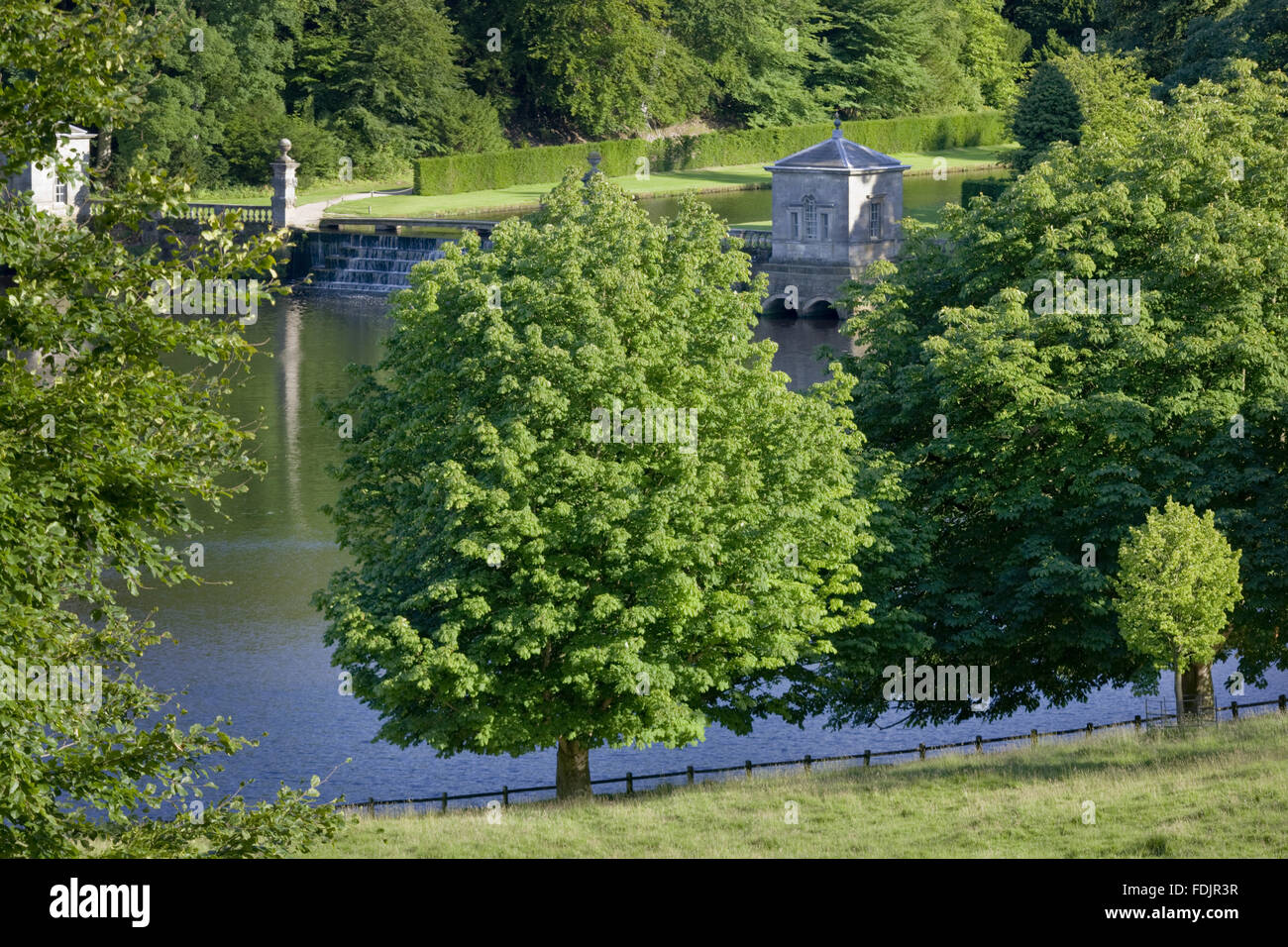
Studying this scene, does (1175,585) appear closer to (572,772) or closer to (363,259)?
(572,772)

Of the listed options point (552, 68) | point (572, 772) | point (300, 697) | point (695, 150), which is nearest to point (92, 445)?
point (572, 772)

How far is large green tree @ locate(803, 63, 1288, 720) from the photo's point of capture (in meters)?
31.8

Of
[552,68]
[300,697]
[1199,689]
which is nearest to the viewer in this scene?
[1199,689]

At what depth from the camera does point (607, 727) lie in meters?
29.1

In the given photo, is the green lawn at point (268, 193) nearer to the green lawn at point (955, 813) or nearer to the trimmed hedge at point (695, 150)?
the trimmed hedge at point (695, 150)

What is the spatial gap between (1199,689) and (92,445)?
2395 cm

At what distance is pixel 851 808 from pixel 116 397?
49.2 feet

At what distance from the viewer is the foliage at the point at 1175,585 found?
94.2 ft

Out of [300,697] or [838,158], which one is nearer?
[300,697]

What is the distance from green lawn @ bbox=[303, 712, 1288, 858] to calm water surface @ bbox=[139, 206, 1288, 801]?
12.0 feet

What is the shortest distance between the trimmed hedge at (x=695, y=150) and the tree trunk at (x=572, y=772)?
277 feet

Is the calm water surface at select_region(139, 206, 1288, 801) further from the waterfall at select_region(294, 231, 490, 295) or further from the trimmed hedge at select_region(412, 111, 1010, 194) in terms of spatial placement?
the trimmed hedge at select_region(412, 111, 1010, 194)

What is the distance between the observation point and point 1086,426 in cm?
3278

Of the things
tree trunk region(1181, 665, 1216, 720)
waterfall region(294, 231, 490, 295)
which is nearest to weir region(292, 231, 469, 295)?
waterfall region(294, 231, 490, 295)
